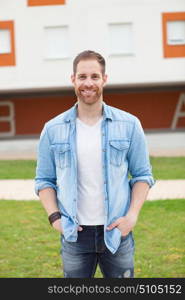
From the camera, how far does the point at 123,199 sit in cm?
395

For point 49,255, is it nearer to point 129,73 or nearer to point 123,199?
point 123,199

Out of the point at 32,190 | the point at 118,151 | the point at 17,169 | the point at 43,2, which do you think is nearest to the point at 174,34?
the point at 43,2

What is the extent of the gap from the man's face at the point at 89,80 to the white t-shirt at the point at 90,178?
0.69ft

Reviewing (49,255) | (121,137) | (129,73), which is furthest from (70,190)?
(129,73)

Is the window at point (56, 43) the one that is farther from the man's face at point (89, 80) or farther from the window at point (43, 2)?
the man's face at point (89, 80)

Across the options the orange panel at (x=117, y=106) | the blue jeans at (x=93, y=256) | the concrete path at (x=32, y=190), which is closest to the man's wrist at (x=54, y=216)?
the blue jeans at (x=93, y=256)

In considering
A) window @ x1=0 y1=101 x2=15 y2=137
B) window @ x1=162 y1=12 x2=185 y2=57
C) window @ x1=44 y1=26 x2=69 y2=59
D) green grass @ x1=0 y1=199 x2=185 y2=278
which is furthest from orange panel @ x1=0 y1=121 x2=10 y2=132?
green grass @ x1=0 y1=199 x2=185 y2=278

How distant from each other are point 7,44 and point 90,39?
3698 millimetres

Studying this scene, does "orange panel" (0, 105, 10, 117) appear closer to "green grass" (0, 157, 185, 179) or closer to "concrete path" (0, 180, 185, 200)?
"green grass" (0, 157, 185, 179)

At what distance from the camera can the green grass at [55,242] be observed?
24.0ft

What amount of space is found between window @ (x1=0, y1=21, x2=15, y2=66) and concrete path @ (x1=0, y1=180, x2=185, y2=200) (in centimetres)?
1083

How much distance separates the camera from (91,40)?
83.8ft

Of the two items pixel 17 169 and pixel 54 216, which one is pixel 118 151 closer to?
pixel 54 216

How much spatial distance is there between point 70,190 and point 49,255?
4294 millimetres
